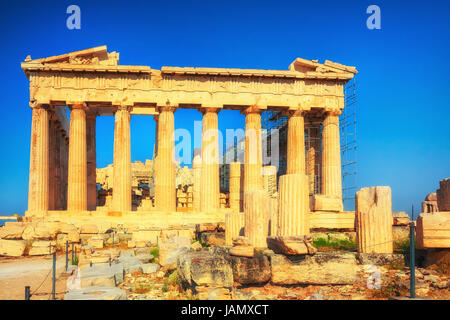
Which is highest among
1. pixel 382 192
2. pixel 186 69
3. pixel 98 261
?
pixel 186 69

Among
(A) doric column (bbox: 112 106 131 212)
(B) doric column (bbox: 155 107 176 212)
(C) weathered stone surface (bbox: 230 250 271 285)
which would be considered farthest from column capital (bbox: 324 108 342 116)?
(C) weathered stone surface (bbox: 230 250 271 285)

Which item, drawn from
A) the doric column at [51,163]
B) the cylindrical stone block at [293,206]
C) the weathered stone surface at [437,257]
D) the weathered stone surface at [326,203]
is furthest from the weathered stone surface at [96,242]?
the weathered stone surface at [437,257]

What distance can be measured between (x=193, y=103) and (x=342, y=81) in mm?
10005

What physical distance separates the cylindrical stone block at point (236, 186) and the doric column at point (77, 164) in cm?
954

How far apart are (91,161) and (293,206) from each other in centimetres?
2098

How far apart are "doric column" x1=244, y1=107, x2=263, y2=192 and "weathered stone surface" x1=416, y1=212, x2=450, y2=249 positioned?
16705mm

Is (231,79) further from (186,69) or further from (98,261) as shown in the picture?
(98,261)

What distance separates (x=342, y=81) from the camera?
2844 centimetres

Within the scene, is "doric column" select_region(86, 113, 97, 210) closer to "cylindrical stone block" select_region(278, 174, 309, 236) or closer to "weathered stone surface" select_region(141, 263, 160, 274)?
"weathered stone surface" select_region(141, 263, 160, 274)

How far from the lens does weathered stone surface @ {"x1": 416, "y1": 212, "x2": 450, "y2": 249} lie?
420 inches

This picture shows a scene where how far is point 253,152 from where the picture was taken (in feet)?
90.4
